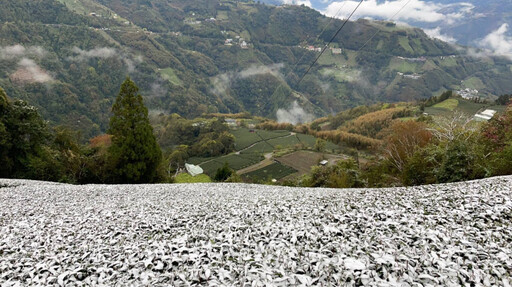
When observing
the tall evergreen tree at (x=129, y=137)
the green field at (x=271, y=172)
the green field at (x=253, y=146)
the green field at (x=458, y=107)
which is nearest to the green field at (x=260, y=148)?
the green field at (x=253, y=146)

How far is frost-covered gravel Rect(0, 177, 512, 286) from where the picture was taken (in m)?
6.46

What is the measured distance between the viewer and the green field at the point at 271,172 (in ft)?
275

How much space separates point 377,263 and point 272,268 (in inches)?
111

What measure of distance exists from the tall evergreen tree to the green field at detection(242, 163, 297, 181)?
172 feet

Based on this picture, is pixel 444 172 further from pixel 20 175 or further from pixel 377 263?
pixel 20 175

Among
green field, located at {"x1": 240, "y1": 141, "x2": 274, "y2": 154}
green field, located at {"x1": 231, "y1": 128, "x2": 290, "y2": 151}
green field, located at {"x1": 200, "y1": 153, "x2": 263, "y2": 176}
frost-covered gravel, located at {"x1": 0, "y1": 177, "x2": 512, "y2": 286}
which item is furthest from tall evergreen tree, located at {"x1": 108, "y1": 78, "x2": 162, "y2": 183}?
green field, located at {"x1": 231, "y1": 128, "x2": 290, "y2": 151}

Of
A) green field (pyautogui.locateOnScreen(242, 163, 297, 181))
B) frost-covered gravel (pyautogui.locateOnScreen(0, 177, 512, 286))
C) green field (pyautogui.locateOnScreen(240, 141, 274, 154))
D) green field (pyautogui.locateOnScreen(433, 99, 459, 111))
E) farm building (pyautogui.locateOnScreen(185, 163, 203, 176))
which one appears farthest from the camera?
green field (pyautogui.locateOnScreen(433, 99, 459, 111))

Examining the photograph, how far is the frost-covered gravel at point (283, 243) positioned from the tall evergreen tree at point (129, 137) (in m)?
16.3

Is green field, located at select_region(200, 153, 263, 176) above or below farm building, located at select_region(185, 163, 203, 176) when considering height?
above

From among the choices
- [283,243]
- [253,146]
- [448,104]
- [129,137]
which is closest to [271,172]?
[253,146]

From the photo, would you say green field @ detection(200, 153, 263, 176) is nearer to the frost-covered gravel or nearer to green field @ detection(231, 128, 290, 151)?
green field @ detection(231, 128, 290, 151)

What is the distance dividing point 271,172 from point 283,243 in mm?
80676

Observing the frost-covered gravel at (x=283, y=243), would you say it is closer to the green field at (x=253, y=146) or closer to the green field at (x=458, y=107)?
the green field at (x=253, y=146)

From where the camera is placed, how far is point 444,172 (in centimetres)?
1844
